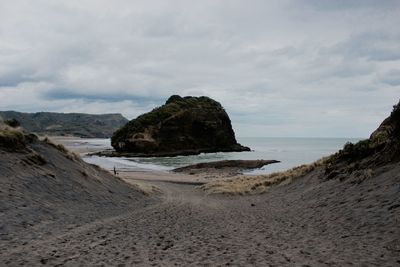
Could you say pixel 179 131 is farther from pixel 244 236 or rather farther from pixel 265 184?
pixel 244 236

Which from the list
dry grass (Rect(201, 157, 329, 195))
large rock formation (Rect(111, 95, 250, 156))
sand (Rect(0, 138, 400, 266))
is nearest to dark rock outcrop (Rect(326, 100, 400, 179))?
sand (Rect(0, 138, 400, 266))

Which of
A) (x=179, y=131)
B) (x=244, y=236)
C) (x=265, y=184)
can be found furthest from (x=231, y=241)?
(x=179, y=131)

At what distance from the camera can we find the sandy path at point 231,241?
902 cm

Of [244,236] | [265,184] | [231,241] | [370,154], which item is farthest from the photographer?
[265,184]

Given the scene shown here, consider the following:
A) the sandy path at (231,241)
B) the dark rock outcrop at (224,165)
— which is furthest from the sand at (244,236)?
the dark rock outcrop at (224,165)

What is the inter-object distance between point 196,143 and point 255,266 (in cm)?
10732

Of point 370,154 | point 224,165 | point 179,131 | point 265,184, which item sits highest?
point 179,131

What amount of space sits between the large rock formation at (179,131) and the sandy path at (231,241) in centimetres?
8567

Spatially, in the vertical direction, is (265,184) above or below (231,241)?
below

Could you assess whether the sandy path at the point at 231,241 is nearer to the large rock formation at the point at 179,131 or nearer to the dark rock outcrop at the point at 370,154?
the dark rock outcrop at the point at 370,154

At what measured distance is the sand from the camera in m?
9.09

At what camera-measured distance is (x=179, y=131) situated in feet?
378

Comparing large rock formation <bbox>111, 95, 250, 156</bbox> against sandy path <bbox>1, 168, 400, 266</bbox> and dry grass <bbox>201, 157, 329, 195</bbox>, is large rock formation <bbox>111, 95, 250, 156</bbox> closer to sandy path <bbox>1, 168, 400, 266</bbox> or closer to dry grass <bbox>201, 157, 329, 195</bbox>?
dry grass <bbox>201, 157, 329, 195</bbox>

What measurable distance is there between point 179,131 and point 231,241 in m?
104
